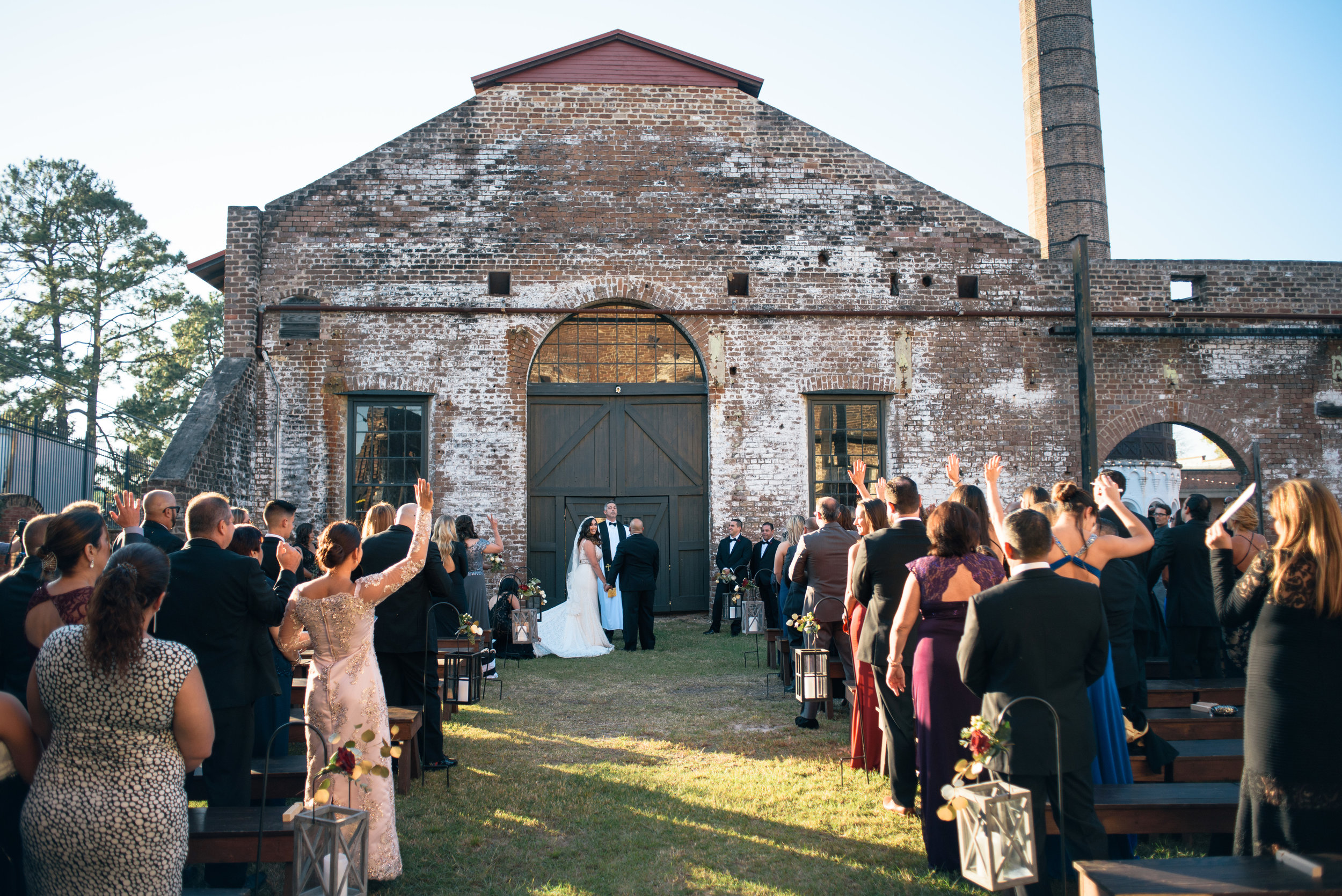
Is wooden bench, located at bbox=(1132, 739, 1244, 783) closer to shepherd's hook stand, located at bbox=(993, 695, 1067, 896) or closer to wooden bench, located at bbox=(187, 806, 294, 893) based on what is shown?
shepherd's hook stand, located at bbox=(993, 695, 1067, 896)

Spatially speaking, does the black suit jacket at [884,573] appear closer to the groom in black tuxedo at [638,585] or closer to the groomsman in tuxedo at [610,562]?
the groom in black tuxedo at [638,585]

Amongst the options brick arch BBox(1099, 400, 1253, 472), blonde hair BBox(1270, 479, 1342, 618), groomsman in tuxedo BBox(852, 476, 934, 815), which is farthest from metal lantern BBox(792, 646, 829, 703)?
brick arch BBox(1099, 400, 1253, 472)

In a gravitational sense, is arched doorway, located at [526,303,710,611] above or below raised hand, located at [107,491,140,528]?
above

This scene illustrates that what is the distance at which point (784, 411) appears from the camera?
13742mm

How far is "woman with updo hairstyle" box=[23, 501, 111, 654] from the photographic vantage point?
137 inches

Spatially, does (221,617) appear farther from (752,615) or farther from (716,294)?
(716,294)

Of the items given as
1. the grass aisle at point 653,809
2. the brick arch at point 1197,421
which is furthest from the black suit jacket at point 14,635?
the brick arch at point 1197,421

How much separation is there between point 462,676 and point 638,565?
4.44 meters

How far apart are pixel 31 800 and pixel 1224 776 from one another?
498 centimetres

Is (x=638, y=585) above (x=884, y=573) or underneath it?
underneath

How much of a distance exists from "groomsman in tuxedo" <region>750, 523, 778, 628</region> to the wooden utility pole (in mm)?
4979

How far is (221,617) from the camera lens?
395 centimetres

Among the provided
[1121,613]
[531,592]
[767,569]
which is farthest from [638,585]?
[1121,613]

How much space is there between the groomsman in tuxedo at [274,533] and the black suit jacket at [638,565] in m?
5.40
